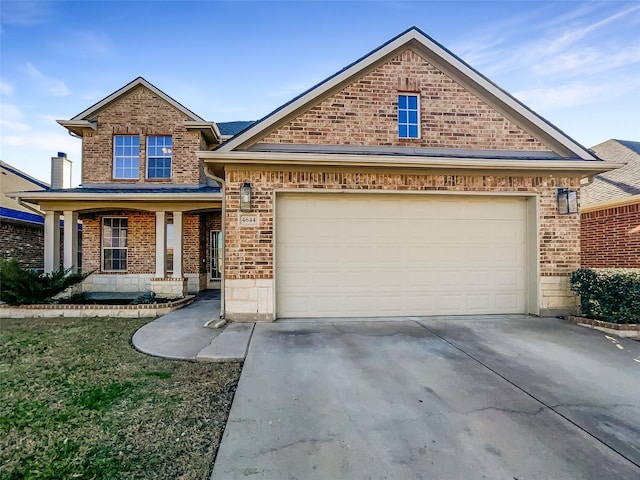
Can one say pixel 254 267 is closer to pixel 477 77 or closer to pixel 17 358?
pixel 17 358

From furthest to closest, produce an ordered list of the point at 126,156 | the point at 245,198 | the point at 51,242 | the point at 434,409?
the point at 126,156 → the point at 51,242 → the point at 245,198 → the point at 434,409

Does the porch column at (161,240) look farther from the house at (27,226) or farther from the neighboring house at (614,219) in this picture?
the neighboring house at (614,219)

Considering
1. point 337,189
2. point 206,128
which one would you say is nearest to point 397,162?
point 337,189

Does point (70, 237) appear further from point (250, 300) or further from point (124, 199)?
point (250, 300)

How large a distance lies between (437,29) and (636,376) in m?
8.44

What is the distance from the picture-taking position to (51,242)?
32.9ft

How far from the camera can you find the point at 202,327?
5953 mm

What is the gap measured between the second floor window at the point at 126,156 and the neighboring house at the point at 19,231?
367cm

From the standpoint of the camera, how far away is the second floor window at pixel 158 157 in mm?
11430

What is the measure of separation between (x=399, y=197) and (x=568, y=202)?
11.6ft

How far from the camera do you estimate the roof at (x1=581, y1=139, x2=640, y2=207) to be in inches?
350

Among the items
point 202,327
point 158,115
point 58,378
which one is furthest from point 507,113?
point 158,115

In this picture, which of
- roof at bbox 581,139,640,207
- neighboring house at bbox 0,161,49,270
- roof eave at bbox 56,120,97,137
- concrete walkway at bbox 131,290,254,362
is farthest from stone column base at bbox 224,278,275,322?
neighboring house at bbox 0,161,49,270

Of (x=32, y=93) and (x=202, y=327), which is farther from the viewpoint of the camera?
(x=32, y=93)
